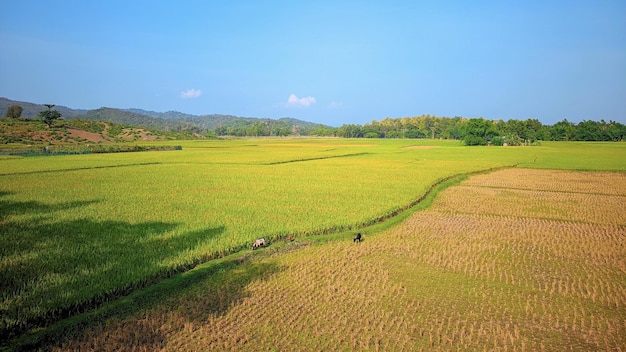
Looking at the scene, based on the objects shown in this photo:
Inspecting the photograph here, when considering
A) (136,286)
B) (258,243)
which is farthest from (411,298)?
(136,286)

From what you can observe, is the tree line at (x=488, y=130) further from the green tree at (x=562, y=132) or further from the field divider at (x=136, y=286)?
the field divider at (x=136, y=286)

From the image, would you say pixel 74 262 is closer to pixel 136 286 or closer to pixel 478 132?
pixel 136 286

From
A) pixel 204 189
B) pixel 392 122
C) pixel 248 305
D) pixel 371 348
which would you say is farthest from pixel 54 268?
pixel 392 122

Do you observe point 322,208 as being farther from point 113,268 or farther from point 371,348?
point 371,348

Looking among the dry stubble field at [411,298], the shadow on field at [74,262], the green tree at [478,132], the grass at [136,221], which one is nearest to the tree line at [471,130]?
the green tree at [478,132]

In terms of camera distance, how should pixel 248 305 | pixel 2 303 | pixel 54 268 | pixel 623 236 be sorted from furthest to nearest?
pixel 623 236 < pixel 54 268 < pixel 248 305 < pixel 2 303
